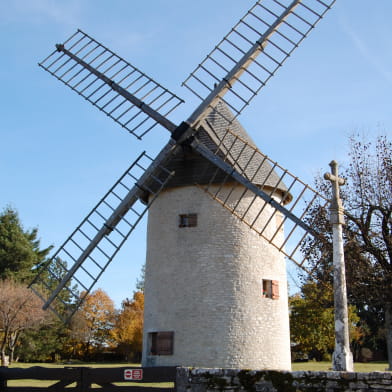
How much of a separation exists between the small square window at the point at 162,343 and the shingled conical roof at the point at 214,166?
152 inches

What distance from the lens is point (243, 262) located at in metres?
12.9

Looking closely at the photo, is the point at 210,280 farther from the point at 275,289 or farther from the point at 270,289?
the point at 275,289

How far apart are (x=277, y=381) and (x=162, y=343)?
5.91 meters

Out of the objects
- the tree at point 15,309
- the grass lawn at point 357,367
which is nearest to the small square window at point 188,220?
the grass lawn at point 357,367

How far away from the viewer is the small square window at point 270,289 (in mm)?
13055

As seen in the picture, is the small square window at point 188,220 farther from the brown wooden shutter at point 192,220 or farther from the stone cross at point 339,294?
the stone cross at point 339,294

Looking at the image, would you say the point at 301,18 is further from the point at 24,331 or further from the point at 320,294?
the point at 24,331

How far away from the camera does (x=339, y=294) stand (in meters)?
7.62

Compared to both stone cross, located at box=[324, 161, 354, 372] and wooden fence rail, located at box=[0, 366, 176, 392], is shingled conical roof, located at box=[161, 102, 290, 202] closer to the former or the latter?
stone cross, located at box=[324, 161, 354, 372]

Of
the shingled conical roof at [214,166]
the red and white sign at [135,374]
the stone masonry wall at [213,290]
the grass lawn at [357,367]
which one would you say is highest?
the shingled conical roof at [214,166]

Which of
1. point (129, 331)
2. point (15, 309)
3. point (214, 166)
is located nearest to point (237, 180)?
point (214, 166)

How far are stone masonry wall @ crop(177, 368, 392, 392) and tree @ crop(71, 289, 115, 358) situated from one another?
31.5 metres

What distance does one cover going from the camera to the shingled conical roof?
13.3m

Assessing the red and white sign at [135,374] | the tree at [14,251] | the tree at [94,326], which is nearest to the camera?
the red and white sign at [135,374]
